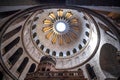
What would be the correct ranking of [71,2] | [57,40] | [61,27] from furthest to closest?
1. [61,27]
2. [57,40]
3. [71,2]

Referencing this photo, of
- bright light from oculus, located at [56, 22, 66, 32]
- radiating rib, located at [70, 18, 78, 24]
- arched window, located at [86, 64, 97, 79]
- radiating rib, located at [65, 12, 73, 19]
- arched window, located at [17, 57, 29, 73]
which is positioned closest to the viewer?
arched window, located at [86, 64, 97, 79]

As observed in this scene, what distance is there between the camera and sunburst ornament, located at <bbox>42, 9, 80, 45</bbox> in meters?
27.2

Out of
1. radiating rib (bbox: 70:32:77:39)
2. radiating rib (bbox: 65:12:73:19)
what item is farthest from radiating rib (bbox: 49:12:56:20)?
radiating rib (bbox: 70:32:77:39)

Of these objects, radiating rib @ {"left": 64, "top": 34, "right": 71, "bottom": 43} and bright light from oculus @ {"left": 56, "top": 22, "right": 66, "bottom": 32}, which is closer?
radiating rib @ {"left": 64, "top": 34, "right": 71, "bottom": 43}

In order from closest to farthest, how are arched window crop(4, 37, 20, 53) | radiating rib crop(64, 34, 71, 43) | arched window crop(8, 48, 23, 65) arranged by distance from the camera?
1. arched window crop(4, 37, 20, 53)
2. arched window crop(8, 48, 23, 65)
3. radiating rib crop(64, 34, 71, 43)

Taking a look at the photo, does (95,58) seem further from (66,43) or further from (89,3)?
(89,3)

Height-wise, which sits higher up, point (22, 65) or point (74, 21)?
point (74, 21)

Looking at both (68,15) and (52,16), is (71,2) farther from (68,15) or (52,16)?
(52,16)

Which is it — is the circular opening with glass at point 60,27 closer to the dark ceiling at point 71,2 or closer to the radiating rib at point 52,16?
the radiating rib at point 52,16

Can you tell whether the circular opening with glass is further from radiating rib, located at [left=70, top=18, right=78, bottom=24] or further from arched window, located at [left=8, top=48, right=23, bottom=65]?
arched window, located at [left=8, top=48, right=23, bottom=65]

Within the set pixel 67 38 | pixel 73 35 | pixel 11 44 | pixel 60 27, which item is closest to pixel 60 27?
pixel 60 27

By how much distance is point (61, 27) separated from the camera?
2908 centimetres

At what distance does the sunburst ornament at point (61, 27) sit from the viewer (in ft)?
89.2

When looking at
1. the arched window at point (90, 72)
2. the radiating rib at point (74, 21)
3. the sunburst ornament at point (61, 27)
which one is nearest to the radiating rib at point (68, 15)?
the sunburst ornament at point (61, 27)
